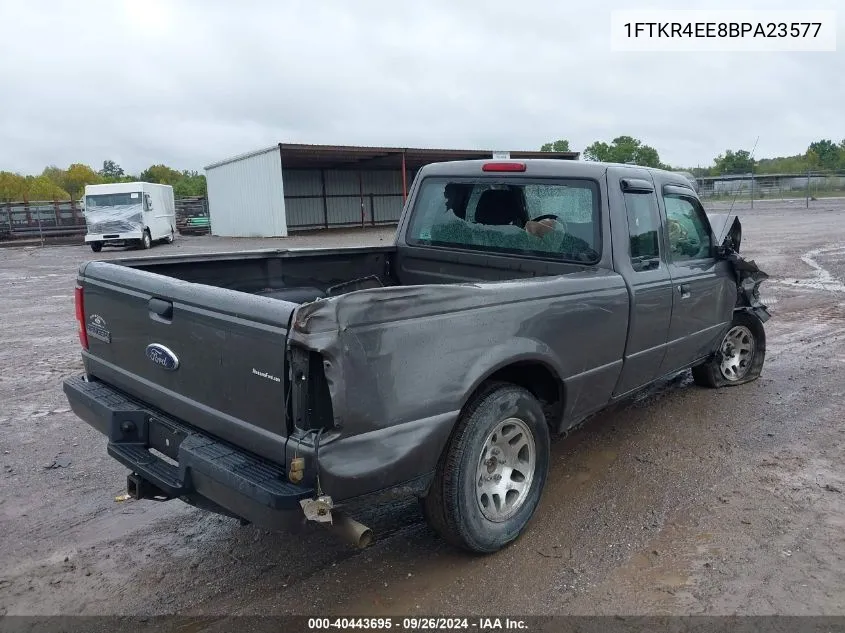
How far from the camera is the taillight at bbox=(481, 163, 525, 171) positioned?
176 inches

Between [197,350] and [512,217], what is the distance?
96.3 inches

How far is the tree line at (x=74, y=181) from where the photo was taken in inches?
2275

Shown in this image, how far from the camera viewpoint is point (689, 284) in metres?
4.68

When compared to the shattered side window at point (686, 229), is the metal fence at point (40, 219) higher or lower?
higher

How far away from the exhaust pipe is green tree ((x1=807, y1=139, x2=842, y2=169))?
216ft

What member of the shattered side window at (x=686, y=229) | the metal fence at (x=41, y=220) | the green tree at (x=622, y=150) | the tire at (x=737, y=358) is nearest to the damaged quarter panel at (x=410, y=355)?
the shattered side window at (x=686, y=229)

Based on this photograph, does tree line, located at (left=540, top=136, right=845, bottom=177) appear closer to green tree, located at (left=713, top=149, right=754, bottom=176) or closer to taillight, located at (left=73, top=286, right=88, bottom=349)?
green tree, located at (left=713, top=149, right=754, bottom=176)

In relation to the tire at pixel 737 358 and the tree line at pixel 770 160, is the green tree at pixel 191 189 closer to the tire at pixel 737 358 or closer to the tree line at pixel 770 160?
the tree line at pixel 770 160

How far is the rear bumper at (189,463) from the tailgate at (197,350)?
64mm

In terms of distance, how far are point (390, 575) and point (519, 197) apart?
8.43 feet

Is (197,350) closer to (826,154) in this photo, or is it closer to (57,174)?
(826,154)

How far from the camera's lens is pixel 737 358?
19.9 feet

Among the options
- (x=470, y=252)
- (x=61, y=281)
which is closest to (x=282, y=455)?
(x=470, y=252)

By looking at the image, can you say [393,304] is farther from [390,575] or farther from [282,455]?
[390,575]
